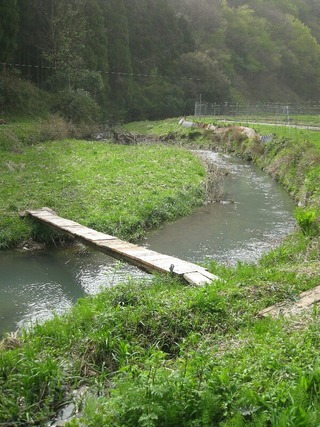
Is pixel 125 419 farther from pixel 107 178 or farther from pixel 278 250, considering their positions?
pixel 107 178

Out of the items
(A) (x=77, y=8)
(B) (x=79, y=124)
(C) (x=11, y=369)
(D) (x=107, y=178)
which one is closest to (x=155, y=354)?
(C) (x=11, y=369)

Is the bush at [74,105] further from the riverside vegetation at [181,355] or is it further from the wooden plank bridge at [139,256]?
the wooden plank bridge at [139,256]

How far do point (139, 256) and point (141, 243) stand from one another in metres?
3.31

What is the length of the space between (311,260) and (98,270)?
4106 mm

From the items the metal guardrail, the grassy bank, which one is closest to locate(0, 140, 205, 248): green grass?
the grassy bank

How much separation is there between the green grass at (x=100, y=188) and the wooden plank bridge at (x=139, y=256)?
136cm

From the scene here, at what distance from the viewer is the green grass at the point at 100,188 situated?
38.8 feet

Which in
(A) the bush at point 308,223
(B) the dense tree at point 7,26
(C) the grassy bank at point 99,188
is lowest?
(C) the grassy bank at point 99,188

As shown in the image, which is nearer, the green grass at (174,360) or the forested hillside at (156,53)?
the green grass at (174,360)

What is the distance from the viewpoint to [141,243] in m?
11.5

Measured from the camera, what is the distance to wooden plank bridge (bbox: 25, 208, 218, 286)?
7379 mm

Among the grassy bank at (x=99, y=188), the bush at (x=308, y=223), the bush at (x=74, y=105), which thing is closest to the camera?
the bush at (x=308, y=223)

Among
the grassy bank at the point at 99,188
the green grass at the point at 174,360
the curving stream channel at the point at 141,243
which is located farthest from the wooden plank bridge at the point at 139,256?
the grassy bank at the point at 99,188

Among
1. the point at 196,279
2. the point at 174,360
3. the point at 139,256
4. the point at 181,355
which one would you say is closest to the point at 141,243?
the point at 139,256
